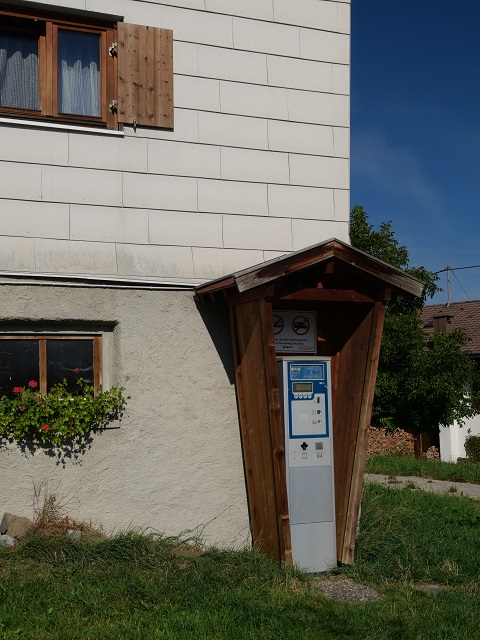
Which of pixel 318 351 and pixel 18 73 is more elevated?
pixel 18 73

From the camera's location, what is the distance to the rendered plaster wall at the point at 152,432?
736cm

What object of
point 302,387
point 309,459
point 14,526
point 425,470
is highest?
point 302,387

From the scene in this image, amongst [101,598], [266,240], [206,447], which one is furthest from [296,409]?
[101,598]

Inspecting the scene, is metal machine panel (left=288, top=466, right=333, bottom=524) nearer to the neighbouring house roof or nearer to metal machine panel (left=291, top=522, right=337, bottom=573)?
metal machine panel (left=291, top=522, right=337, bottom=573)

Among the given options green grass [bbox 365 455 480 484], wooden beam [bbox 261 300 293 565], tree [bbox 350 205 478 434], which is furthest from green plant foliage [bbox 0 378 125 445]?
tree [bbox 350 205 478 434]

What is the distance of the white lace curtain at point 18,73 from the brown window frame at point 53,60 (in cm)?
6

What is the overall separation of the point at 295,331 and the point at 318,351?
363 mm

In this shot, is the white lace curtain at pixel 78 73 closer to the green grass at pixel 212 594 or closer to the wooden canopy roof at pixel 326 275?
the wooden canopy roof at pixel 326 275

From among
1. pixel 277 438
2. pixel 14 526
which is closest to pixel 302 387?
pixel 277 438

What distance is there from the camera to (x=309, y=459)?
303 inches

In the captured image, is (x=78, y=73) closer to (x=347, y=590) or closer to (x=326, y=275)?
(x=326, y=275)

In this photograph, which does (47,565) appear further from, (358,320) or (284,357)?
(358,320)

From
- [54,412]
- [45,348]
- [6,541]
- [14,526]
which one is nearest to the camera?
[6,541]

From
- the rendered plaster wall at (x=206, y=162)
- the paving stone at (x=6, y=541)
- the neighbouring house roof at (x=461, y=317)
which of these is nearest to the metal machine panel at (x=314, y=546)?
the paving stone at (x=6, y=541)
